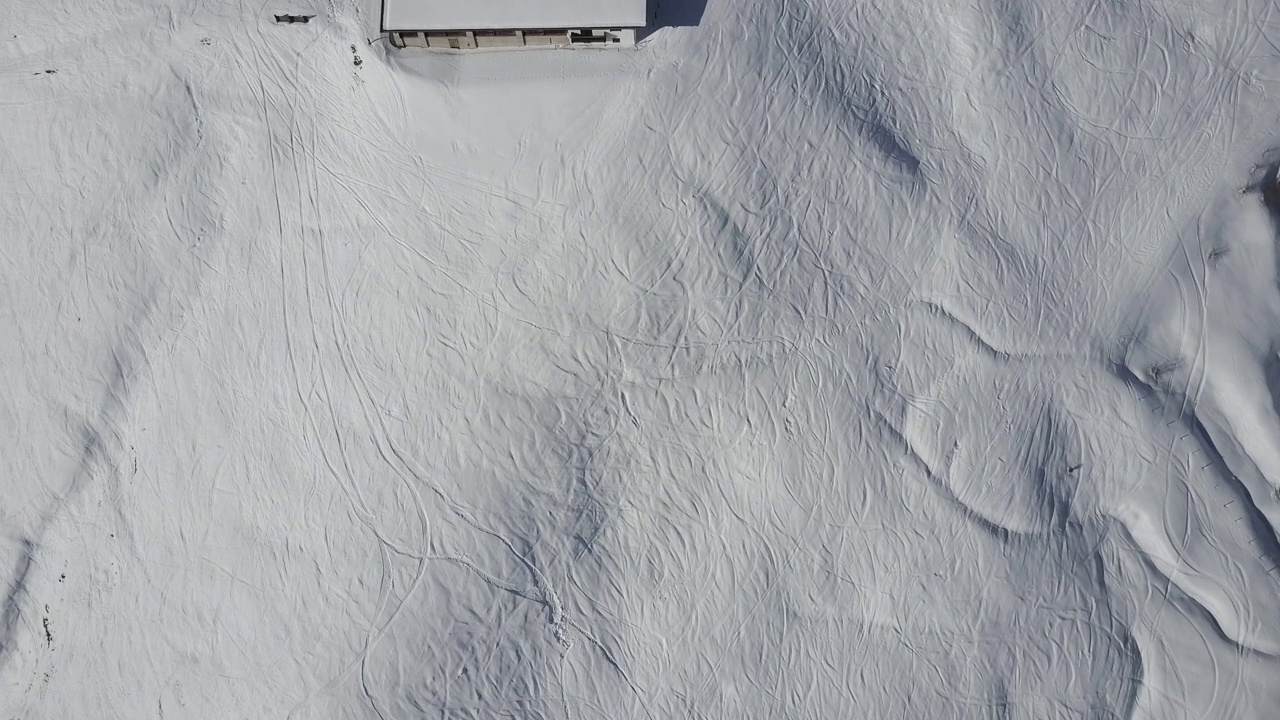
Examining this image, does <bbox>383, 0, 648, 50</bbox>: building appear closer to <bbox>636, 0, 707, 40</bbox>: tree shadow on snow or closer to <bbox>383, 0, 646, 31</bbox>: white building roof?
<bbox>383, 0, 646, 31</bbox>: white building roof

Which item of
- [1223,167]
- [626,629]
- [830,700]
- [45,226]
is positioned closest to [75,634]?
[45,226]

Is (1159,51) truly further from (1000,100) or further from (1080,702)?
(1080,702)

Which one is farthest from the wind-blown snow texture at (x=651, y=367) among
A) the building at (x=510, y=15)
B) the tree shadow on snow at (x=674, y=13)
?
the building at (x=510, y=15)

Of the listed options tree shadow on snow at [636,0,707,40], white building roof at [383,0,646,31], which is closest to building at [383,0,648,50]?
white building roof at [383,0,646,31]

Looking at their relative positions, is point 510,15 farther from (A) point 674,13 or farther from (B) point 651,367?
(B) point 651,367

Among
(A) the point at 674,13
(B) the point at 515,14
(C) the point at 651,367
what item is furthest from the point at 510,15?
(C) the point at 651,367

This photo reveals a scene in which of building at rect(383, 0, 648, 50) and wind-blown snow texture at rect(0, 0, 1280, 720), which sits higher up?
building at rect(383, 0, 648, 50)

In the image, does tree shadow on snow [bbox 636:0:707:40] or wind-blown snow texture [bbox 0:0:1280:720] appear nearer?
wind-blown snow texture [bbox 0:0:1280:720]
